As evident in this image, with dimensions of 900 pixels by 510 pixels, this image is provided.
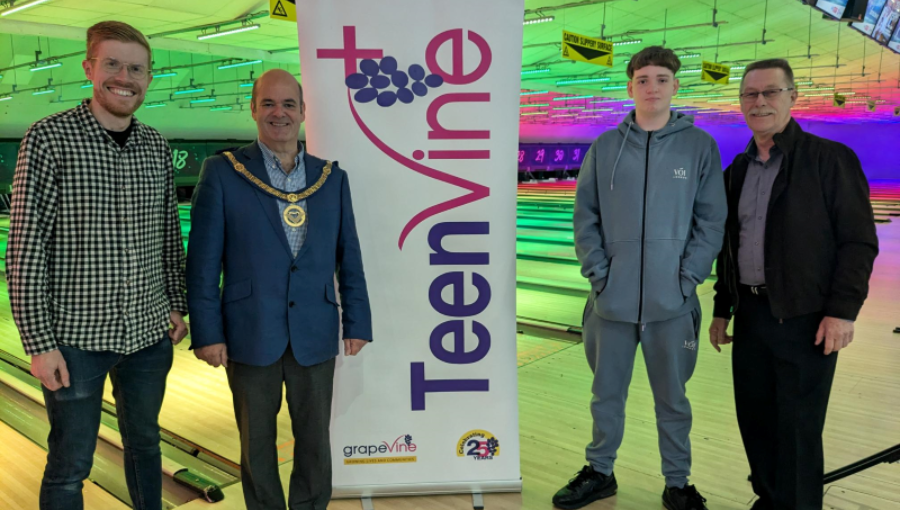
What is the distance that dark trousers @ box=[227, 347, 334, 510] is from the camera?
2098 mm

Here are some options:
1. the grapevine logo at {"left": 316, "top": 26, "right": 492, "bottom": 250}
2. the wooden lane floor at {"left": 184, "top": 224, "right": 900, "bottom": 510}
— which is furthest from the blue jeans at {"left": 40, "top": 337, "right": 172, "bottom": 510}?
the grapevine logo at {"left": 316, "top": 26, "right": 492, "bottom": 250}

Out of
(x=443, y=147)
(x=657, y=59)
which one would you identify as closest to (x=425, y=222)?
(x=443, y=147)

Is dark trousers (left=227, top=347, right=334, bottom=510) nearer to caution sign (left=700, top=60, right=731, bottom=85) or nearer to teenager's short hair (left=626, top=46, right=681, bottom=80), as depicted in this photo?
teenager's short hair (left=626, top=46, right=681, bottom=80)

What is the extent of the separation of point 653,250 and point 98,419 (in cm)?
188

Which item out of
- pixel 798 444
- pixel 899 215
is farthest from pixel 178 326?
pixel 899 215

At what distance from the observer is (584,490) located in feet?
8.45

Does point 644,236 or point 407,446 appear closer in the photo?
point 644,236

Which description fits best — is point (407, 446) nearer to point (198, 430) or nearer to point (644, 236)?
point (644, 236)

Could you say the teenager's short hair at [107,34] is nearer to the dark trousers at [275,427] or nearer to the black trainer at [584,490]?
the dark trousers at [275,427]

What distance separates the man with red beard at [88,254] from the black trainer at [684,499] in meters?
1.92

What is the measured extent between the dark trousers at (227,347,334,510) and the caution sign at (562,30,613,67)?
901 centimetres

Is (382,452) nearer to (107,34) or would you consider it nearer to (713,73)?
(107,34)

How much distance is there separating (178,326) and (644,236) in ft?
5.29

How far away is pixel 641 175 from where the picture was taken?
7.78 feet
